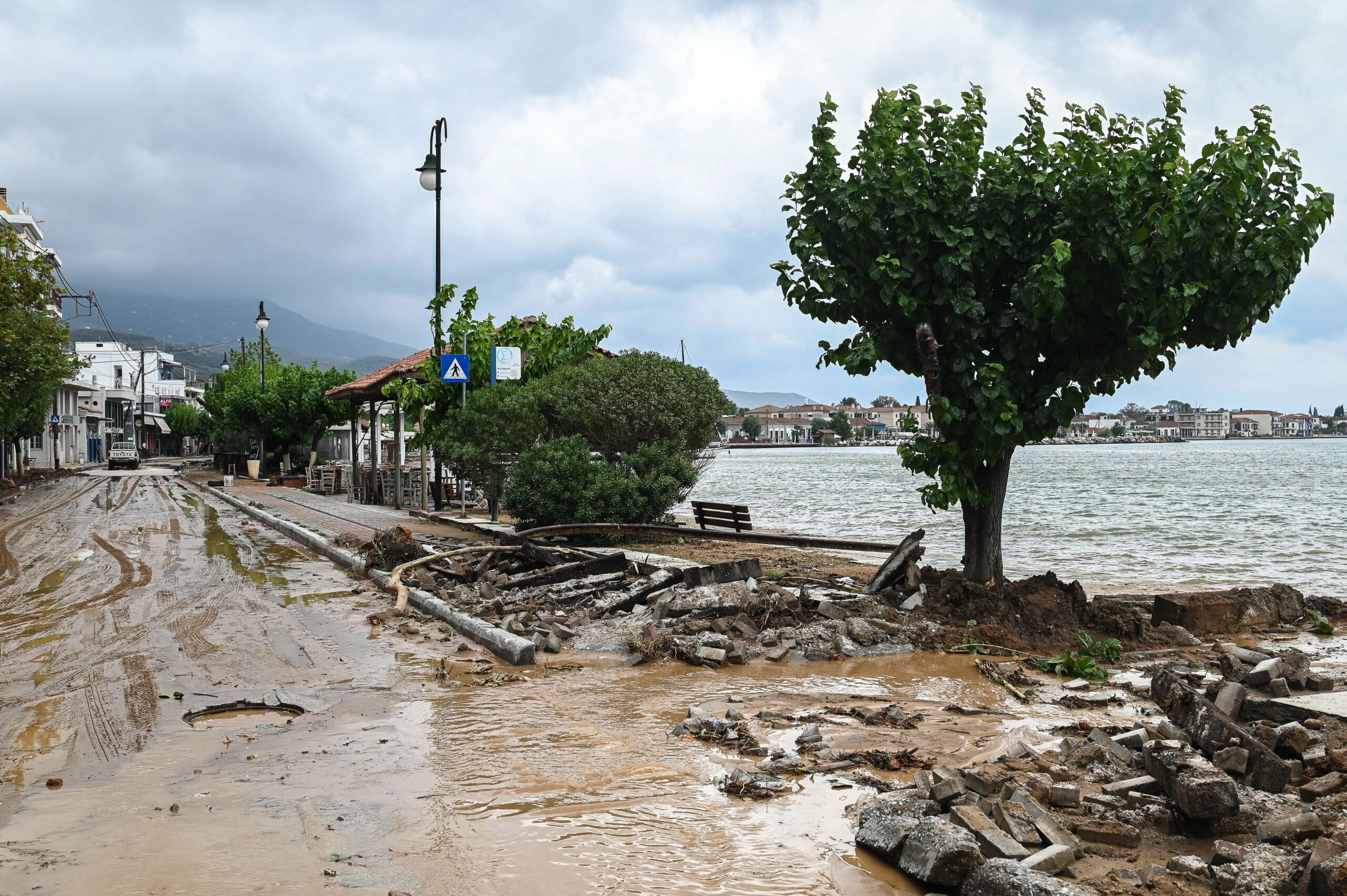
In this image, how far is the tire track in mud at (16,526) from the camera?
46.4ft

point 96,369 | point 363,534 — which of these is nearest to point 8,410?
point 363,534

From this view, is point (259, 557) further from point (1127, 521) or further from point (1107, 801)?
point (1127, 521)

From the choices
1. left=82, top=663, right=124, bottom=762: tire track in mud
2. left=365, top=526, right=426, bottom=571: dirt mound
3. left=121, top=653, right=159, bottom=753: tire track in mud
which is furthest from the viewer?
left=365, top=526, right=426, bottom=571: dirt mound

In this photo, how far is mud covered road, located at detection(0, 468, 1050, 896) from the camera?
162 inches

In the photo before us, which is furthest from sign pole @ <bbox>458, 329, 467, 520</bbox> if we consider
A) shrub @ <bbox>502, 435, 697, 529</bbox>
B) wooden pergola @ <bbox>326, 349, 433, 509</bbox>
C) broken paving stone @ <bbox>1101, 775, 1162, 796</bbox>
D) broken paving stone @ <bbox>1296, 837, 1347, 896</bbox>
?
broken paving stone @ <bbox>1296, 837, 1347, 896</bbox>

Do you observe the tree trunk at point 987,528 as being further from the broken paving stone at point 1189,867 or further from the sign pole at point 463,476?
the sign pole at point 463,476

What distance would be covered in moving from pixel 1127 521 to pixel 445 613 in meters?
29.6

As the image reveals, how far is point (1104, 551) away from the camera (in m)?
23.3

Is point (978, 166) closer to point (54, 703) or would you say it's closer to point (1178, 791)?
point (1178, 791)

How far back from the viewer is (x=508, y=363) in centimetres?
2034

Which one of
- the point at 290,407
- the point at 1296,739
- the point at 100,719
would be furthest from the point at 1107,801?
the point at 290,407

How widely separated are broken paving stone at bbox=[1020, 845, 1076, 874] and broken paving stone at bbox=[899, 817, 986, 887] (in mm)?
186

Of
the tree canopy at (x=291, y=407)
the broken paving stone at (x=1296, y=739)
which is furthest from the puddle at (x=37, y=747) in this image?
the tree canopy at (x=291, y=407)

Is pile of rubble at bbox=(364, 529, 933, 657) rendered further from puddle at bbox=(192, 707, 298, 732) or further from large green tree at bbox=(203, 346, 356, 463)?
large green tree at bbox=(203, 346, 356, 463)
